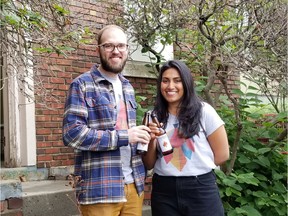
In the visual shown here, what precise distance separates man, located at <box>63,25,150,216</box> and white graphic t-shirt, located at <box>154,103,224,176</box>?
19cm

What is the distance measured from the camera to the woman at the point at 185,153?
107 inches

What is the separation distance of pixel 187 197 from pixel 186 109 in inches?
23.2

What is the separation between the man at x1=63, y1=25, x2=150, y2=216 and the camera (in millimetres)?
2559

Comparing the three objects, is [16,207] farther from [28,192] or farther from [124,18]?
[124,18]

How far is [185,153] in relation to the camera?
278 cm

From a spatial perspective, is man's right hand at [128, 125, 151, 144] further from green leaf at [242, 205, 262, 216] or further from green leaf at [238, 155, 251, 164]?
green leaf at [238, 155, 251, 164]

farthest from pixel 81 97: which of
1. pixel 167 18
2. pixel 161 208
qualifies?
pixel 167 18

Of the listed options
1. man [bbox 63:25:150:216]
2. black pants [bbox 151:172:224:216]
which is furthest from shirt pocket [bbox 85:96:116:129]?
black pants [bbox 151:172:224:216]

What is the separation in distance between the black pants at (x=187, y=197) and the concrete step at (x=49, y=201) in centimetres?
152

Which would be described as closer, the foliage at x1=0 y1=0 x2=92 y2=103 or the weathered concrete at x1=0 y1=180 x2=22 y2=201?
the foliage at x1=0 y1=0 x2=92 y2=103

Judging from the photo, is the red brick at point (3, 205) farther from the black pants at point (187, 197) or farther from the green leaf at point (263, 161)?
the green leaf at point (263, 161)

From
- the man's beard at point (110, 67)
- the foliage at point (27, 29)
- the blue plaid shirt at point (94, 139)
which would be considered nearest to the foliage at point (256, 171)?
the blue plaid shirt at point (94, 139)

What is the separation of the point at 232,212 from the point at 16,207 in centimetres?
222

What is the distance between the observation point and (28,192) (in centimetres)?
420
